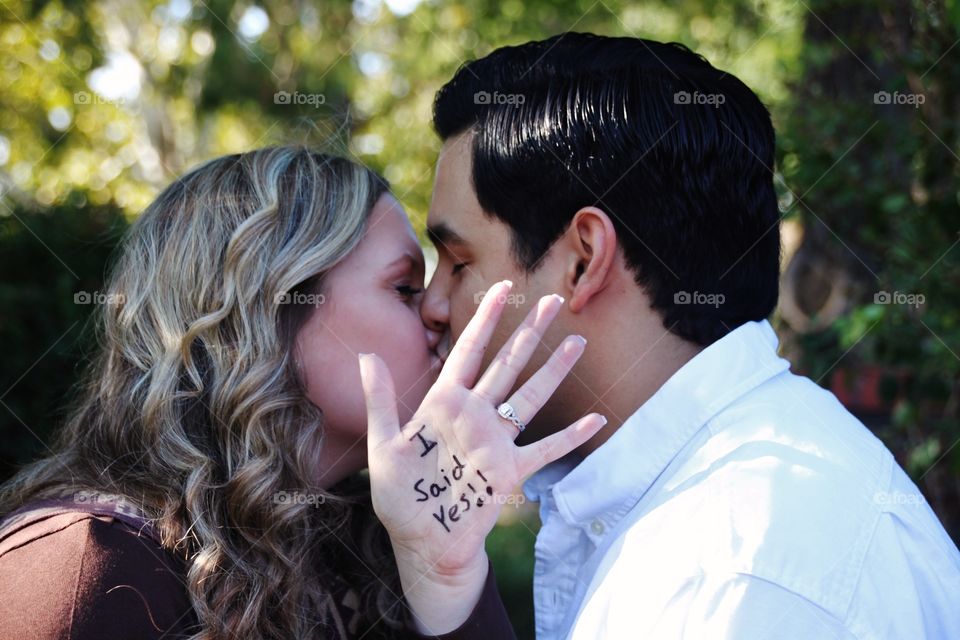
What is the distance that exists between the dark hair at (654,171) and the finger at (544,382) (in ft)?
1.33

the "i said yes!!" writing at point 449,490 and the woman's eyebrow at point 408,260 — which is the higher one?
the woman's eyebrow at point 408,260

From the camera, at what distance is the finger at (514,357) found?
2023 mm

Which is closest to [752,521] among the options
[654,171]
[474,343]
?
[474,343]

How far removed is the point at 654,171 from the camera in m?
2.34

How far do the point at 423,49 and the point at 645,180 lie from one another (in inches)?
267

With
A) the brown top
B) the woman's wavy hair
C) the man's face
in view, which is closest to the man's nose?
the man's face

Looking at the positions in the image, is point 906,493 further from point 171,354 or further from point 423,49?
point 423,49

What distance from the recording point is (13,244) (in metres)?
4.80

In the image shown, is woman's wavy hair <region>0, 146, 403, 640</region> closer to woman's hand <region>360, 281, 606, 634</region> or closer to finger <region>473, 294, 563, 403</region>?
woman's hand <region>360, 281, 606, 634</region>

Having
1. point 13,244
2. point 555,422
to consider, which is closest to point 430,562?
point 555,422

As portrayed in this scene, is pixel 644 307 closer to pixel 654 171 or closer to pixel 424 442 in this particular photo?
pixel 654 171

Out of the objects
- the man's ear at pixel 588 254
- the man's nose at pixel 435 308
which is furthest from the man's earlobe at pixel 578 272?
the man's nose at pixel 435 308

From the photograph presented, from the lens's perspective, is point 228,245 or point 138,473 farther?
point 228,245

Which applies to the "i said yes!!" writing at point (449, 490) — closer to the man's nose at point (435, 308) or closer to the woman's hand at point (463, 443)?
the woman's hand at point (463, 443)
